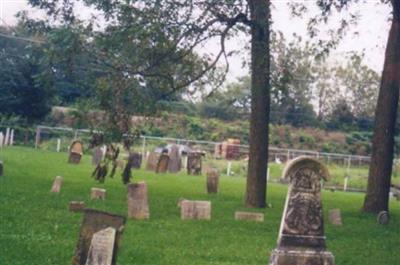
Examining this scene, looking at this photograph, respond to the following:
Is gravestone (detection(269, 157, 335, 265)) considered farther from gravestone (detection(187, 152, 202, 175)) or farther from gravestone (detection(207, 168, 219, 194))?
gravestone (detection(187, 152, 202, 175))

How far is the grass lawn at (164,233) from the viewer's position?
9.52 metres

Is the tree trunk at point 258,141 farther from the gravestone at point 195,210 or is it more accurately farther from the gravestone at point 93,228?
the gravestone at point 93,228

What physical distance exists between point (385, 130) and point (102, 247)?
12728mm

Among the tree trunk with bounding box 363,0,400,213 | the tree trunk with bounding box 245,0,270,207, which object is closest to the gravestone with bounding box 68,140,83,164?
the tree trunk with bounding box 245,0,270,207

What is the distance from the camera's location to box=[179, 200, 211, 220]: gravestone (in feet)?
45.6

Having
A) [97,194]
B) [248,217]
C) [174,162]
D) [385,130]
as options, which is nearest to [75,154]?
[174,162]

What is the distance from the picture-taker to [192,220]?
1380 centimetres

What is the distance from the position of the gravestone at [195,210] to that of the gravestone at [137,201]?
0.91 metres

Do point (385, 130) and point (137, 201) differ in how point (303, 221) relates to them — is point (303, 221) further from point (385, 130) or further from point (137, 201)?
point (385, 130)

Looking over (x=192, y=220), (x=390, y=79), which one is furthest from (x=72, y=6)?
(x=390, y=79)

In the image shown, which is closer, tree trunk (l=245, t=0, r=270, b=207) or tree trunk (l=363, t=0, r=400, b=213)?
tree trunk (l=245, t=0, r=270, b=207)

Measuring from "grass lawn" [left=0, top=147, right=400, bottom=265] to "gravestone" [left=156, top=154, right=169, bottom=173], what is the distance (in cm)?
1182

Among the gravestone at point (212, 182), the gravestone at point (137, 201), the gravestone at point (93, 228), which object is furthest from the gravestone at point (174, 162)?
the gravestone at point (93, 228)

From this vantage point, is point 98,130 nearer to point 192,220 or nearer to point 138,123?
point 138,123
